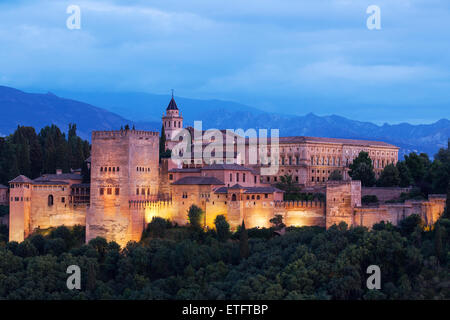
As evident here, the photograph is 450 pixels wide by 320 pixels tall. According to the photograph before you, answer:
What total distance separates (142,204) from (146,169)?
2.97 metres

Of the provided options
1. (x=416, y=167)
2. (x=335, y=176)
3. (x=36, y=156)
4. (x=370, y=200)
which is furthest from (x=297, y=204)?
(x=36, y=156)

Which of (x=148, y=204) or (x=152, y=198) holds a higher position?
(x=152, y=198)

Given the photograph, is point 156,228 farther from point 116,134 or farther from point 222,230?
point 116,134

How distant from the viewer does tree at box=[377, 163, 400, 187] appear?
6425 cm

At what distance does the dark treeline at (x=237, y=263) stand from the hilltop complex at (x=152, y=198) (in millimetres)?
1268

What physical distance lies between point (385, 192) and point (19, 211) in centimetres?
2993

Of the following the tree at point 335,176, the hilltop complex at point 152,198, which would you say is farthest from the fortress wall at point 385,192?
the tree at point 335,176

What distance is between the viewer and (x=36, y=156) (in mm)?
72688

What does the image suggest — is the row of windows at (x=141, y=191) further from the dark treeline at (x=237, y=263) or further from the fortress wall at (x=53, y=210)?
the fortress wall at (x=53, y=210)

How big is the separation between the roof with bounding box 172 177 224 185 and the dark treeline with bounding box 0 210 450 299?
2.84 m

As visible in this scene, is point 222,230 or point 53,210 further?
point 53,210

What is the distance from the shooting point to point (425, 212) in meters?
50.7

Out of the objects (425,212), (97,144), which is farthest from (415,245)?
(97,144)

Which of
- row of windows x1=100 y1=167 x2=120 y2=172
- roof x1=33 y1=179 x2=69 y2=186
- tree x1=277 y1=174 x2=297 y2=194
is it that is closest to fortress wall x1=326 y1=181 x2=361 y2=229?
tree x1=277 y1=174 x2=297 y2=194
